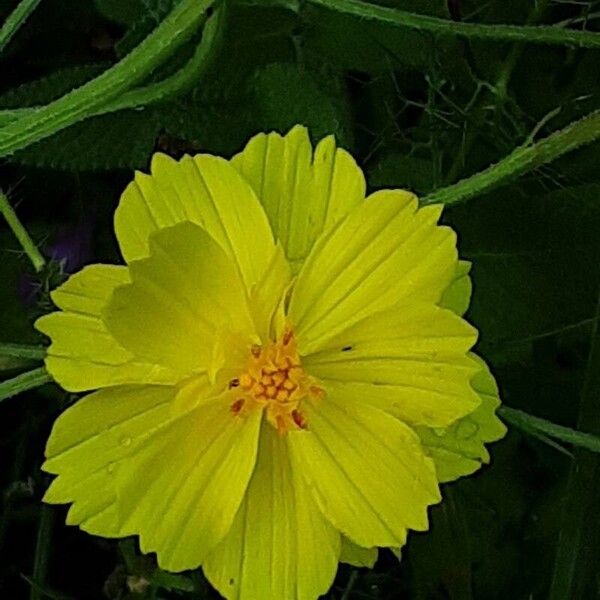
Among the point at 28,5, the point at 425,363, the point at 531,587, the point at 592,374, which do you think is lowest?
the point at 531,587

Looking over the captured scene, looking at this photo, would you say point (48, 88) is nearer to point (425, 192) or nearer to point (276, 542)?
point (425, 192)

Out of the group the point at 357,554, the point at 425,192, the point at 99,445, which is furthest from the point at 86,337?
the point at 425,192

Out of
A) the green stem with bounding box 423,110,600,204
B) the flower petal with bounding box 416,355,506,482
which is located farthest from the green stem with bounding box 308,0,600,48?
the flower petal with bounding box 416,355,506,482

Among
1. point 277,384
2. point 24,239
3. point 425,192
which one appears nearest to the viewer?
point 277,384

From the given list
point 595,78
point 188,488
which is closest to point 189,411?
point 188,488

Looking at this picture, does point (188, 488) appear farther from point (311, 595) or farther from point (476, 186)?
point (476, 186)

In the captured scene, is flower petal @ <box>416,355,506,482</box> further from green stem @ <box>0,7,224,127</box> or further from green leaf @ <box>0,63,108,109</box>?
green leaf @ <box>0,63,108,109</box>
